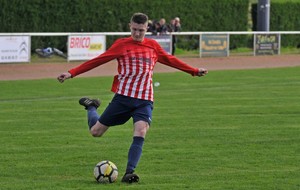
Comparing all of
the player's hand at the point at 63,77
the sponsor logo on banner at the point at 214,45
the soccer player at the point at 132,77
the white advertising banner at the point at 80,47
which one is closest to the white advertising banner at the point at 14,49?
the white advertising banner at the point at 80,47

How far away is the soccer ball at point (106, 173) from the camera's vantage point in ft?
34.0

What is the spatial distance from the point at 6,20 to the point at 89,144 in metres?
24.9

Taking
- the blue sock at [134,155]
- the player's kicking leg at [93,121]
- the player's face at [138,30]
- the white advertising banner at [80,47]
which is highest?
the player's face at [138,30]

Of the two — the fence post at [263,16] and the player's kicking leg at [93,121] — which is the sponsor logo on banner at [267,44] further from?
the player's kicking leg at [93,121]

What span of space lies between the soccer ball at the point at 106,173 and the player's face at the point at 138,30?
5.01ft

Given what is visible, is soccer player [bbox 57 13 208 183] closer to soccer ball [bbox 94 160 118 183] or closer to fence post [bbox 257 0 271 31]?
soccer ball [bbox 94 160 118 183]

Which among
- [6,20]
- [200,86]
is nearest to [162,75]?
[200,86]

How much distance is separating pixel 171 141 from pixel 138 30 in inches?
161

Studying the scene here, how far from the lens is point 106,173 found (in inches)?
408

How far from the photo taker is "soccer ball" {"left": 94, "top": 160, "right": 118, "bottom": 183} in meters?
10.4

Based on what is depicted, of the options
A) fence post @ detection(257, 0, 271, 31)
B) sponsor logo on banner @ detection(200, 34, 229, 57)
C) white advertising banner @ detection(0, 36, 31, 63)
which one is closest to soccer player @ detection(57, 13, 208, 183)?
white advertising banner @ detection(0, 36, 31, 63)

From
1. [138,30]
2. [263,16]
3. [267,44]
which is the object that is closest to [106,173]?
[138,30]

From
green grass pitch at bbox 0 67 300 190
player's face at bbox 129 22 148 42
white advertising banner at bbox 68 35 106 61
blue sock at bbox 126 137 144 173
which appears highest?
player's face at bbox 129 22 148 42

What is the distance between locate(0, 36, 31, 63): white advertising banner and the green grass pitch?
23.6 feet
